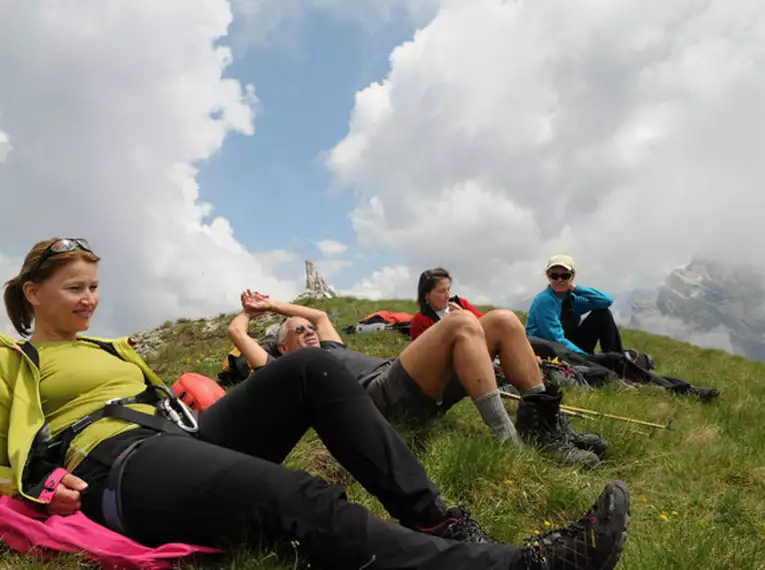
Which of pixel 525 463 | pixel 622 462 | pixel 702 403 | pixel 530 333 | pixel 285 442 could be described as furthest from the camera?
pixel 530 333

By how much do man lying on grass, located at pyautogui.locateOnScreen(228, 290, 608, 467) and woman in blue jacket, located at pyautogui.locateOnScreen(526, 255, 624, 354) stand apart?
3442 mm

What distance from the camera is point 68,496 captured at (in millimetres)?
2604

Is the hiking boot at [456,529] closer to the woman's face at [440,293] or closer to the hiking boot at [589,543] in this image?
the hiking boot at [589,543]

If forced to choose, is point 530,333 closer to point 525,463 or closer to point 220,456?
point 525,463

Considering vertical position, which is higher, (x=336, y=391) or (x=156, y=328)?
(x=156, y=328)

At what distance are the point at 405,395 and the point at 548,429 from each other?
1205mm

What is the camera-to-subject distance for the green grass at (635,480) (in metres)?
2.84

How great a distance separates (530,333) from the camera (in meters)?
8.20

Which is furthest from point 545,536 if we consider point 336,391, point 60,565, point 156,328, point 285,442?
point 156,328

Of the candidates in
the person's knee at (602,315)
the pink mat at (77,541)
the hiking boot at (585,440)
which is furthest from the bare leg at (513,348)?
the person's knee at (602,315)

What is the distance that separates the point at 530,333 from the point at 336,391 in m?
6.03

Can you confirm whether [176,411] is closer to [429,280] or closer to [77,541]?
[77,541]

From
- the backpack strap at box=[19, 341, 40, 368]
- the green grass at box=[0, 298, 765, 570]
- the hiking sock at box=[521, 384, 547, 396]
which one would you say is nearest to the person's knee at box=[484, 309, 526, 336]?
the hiking sock at box=[521, 384, 547, 396]

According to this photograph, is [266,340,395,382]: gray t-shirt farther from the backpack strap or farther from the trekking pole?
the backpack strap
